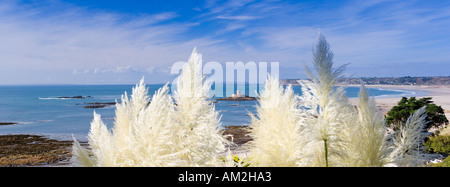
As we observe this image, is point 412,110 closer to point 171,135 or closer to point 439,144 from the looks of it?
point 439,144

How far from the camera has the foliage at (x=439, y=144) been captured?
36.0 feet

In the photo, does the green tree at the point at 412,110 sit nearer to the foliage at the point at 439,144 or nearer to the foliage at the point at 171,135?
the foliage at the point at 439,144

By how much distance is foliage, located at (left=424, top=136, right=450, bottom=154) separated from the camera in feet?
36.0

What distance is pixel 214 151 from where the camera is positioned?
1444 millimetres

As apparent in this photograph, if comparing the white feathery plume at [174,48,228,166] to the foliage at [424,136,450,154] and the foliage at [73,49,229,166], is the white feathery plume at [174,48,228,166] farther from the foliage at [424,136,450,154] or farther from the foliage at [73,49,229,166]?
the foliage at [424,136,450,154]

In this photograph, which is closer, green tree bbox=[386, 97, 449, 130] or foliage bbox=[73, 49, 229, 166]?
foliage bbox=[73, 49, 229, 166]

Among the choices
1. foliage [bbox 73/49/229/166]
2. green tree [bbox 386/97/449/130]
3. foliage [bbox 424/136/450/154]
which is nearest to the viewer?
foliage [bbox 73/49/229/166]

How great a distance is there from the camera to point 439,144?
11.4 meters

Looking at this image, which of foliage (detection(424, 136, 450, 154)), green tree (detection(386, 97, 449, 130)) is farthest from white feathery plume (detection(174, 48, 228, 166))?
green tree (detection(386, 97, 449, 130))

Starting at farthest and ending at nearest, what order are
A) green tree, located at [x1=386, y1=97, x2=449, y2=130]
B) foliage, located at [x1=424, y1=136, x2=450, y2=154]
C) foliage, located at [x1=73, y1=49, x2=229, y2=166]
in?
green tree, located at [x1=386, y1=97, x2=449, y2=130] < foliage, located at [x1=424, y1=136, x2=450, y2=154] < foliage, located at [x1=73, y1=49, x2=229, y2=166]

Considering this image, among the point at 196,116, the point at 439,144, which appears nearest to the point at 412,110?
the point at 439,144
